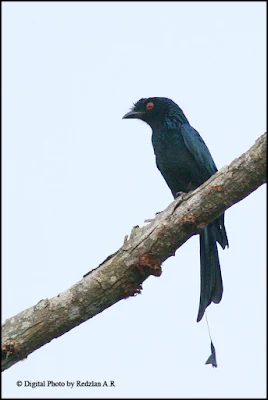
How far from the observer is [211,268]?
471 cm

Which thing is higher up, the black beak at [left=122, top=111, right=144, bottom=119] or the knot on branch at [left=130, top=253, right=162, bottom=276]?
the black beak at [left=122, top=111, right=144, bottom=119]

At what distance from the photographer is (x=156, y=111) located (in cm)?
616

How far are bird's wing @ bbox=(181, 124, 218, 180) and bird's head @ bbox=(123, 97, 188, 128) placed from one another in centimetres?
39

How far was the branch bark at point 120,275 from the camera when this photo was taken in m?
3.44

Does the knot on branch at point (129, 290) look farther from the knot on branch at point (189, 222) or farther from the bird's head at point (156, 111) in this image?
the bird's head at point (156, 111)

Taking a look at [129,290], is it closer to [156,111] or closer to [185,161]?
[185,161]

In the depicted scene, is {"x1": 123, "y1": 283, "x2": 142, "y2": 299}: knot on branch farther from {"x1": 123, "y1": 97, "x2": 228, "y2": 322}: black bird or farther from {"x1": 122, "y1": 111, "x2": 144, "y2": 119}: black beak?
{"x1": 122, "y1": 111, "x2": 144, "y2": 119}: black beak

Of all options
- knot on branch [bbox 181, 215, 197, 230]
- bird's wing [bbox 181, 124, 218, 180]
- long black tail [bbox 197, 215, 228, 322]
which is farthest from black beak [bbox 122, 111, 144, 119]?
knot on branch [bbox 181, 215, 197, 230]

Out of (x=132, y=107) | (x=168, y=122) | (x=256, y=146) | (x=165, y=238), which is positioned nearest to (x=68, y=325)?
(x=165, y=238)

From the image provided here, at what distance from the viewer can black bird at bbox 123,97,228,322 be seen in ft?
15.2

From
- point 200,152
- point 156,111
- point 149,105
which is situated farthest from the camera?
point 149,105

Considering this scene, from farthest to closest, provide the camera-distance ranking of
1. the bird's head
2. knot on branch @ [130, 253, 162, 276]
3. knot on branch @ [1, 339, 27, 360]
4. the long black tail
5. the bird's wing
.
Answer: the bird's head → the bird's wing → the long black tail → knot on branch @ [130, 253, 162, 276] → knot on branch @ [1, 339, 27, 360]

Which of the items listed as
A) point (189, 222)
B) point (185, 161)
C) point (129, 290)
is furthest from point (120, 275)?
point (185, 161)

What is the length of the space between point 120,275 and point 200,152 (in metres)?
2.16
